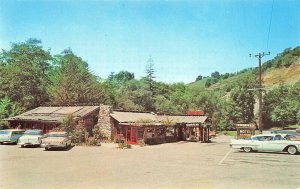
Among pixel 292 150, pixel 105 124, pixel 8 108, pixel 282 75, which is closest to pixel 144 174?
pixel 292 150

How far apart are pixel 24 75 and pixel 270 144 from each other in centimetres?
4218

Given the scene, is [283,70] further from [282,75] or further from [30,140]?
[30,140]

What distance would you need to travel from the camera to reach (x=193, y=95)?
264 feet

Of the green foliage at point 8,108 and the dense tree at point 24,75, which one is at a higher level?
the dense tree at point 24,75

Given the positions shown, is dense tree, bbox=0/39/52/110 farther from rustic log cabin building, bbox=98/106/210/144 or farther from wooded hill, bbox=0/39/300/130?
rustic log cabin building, bbox=98/106/210/144

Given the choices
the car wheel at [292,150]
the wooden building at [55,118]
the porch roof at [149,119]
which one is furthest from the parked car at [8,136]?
the car wheel at [292,150]

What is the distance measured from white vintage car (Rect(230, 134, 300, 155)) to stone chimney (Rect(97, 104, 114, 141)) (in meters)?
15.9

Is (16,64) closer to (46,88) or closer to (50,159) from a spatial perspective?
(46,88)

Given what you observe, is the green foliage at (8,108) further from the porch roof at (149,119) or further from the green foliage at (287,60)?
the green foliage at (287,60)

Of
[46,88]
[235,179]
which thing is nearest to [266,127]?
[46,88]

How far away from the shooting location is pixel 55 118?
38.4 meters

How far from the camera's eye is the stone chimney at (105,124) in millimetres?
38250

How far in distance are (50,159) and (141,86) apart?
6643 cm

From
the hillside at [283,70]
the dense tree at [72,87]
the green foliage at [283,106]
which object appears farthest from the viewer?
the hillside at [283,70]
